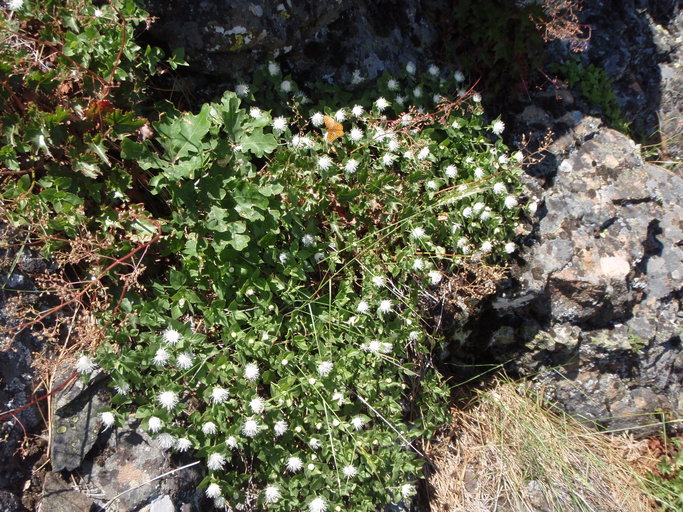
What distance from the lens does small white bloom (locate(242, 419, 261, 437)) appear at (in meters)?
2.48

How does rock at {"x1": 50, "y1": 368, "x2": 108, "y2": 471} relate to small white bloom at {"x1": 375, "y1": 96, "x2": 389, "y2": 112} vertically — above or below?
below

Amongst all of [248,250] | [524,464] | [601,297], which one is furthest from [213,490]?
[601,297]

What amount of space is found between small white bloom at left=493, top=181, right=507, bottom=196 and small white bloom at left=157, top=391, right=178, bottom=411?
219 cm

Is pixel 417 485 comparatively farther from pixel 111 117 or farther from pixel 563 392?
pixel 111 117

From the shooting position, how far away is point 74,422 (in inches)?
101

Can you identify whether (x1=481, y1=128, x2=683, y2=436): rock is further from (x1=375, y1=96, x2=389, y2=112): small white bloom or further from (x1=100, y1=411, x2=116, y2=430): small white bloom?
(x1=100, y1=411, x2=116, y2=430): small white bloom

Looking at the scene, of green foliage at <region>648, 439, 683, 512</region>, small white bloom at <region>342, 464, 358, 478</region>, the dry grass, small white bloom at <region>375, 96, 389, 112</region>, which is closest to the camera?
small white bloom at <region>342, 464, 358, 478</region>

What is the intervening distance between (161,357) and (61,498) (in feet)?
2.78

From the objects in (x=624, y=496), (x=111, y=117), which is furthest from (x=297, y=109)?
(x=624, y=496)

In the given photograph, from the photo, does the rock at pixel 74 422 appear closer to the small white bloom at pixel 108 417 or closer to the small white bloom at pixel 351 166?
the small white bloom at pixel 108 417

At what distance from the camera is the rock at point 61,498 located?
2459 millimetres

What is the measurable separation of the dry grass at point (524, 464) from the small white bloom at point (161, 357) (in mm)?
2039

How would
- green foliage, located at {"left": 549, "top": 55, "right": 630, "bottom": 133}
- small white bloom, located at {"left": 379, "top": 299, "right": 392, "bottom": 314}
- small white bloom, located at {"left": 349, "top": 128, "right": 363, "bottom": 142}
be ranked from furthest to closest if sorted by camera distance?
green foliage, located at {"left": 549, "top": 55, "right": 630, "bottom": 133} < small white bloom, located at {"left": 349, "top": 128, "right": 363, "bottom": 142} < small white bloom, located at {"left": 379, "top": 299, "right": 392, "bottom": 314}

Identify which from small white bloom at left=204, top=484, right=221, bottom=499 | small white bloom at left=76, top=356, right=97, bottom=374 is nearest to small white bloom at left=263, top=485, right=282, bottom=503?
small white bloom at left=204, top=484, right=221, bottom=499
